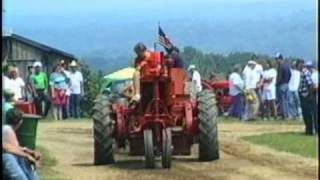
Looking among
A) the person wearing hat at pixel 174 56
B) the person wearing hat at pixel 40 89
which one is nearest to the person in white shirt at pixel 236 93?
the person wearing hat at pixel 40 89

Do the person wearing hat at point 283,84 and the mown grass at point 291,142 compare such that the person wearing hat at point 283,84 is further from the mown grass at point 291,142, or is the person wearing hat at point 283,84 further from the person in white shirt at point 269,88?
the mown grass at point 291,142

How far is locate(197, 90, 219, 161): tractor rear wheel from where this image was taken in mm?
16141

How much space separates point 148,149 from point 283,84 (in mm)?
11421

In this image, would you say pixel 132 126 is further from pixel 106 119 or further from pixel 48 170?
pixel 48 170

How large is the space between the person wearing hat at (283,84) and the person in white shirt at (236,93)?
3.89 feet

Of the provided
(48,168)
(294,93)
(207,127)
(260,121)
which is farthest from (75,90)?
(207,127)

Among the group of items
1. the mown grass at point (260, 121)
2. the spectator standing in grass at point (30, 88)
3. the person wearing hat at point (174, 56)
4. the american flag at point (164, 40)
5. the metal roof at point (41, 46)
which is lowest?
the mown grass at point (260, 121)

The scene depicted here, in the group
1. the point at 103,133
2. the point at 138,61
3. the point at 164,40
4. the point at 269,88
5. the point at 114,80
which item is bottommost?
the point at 103,133

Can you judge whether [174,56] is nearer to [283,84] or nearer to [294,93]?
[283,84]

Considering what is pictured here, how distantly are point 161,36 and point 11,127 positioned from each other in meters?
8.67

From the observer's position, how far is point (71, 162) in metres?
17.3

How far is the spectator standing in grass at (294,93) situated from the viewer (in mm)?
26172

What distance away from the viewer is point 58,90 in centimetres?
2809

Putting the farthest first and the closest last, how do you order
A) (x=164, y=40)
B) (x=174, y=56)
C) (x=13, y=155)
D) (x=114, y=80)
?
(x=114, y=80) < (x=174, y=56) < (x=164, y=40) < (x=13, y=155)
